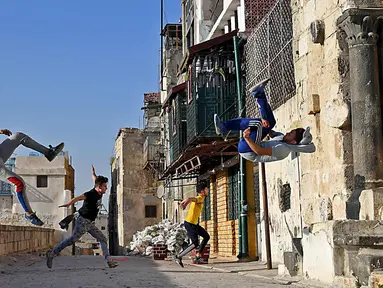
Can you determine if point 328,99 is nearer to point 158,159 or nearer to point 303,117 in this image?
point 303,117

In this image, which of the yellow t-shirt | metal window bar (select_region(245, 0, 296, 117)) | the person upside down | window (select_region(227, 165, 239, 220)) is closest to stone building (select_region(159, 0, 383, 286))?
the person upside down

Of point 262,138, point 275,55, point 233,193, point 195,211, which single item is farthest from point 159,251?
point 262,138

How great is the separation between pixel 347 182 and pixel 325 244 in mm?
871

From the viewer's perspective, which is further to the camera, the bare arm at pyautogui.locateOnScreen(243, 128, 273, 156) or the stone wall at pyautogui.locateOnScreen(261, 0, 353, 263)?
the stone wall at pyautogui.locateOnScreen(261, 0, 353, 263)

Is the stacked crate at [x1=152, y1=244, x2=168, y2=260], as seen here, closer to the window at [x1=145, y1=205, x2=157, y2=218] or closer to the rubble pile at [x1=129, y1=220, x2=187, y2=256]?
the rubble pile at [x1=129, y1=220, x2=187, y2=256]

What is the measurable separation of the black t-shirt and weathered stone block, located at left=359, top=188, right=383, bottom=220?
5769 millimetres

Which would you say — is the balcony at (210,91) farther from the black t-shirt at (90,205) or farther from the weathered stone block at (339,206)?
the weathered stone block at (339,206)

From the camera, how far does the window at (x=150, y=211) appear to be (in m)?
43.2

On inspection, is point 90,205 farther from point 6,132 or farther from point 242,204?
point 242,204

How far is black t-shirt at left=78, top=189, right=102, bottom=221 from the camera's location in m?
12.5

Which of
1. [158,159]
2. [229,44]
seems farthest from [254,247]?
[158,159]

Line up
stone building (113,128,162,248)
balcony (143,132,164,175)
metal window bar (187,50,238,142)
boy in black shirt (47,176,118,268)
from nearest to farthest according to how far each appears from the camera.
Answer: boy in black shirt (47,176,118,268) < metal window bar (187,50,238,142) < balcony (143,132,164,175) < stone building (113,128,162,248)

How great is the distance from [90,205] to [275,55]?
532 cm

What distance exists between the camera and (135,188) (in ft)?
142
